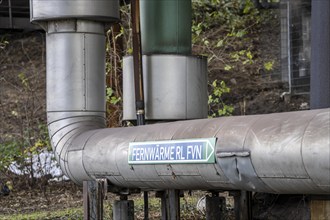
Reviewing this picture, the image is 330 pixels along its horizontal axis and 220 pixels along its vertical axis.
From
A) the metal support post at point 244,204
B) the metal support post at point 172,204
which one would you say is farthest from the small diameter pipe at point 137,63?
the metal support post at point 244,204

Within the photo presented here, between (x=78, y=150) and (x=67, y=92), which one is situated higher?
(x=67, y=92)

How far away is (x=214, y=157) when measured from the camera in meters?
6.45

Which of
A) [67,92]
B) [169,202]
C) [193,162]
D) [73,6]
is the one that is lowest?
[169,202]

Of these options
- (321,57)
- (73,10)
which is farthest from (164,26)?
(321,57)

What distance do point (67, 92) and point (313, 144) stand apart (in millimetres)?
3843

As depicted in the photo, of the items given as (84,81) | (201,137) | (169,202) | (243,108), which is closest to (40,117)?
(243,108)

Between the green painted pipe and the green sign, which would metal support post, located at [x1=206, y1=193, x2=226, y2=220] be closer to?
the green sign

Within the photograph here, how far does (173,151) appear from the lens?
693 centimetres

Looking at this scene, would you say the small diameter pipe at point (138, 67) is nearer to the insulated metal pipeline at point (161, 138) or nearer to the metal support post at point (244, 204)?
the insulated metal pipeline at point (161, 138)

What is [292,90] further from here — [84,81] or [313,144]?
[313,144]

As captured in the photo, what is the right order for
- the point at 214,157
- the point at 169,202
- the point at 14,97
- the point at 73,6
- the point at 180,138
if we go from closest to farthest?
the point at 214,157 < the point at 180,138 < the point at 169,202 < the point at 73,6 < the point at 14,97

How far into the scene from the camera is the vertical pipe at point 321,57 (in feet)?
25.4

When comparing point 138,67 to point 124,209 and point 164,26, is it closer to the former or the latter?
A: point 164,26

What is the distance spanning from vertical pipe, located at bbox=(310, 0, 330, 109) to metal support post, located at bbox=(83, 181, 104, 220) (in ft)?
7.31
